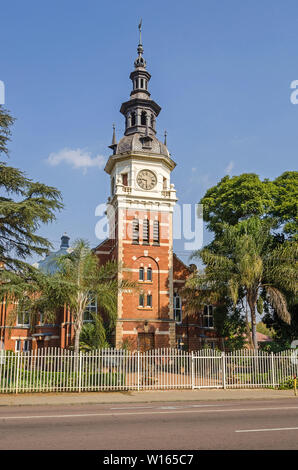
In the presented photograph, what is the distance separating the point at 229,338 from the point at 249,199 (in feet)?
44.2

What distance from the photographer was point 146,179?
126 ft

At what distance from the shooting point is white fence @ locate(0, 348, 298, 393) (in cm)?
1898

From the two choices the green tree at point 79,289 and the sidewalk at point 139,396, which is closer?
the sidewalk at point 139,396

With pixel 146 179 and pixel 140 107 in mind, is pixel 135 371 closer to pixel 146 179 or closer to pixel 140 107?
pixel 146 179

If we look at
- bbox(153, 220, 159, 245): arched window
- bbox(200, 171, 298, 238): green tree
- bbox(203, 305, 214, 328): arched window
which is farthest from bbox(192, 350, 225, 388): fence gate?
bbox(203, 305, 214, 328): arched window

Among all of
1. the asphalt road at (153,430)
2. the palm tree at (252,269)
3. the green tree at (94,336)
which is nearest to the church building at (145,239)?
the green tree at (94,336)

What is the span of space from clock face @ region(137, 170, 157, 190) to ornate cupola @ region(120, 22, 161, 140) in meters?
3.82

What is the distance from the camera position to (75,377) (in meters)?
19.5

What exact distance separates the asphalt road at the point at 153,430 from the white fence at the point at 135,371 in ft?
21.0

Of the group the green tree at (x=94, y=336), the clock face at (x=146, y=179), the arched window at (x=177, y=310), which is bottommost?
the green tree at (x=94, y=336)

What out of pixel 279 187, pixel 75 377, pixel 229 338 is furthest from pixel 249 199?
pixel 75 377

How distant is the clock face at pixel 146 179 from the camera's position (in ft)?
125

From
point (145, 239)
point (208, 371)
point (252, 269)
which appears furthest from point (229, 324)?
point (208, 371)

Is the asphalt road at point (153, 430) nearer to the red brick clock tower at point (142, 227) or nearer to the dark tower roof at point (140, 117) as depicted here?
the red brick clock tower at point (142, 227)
